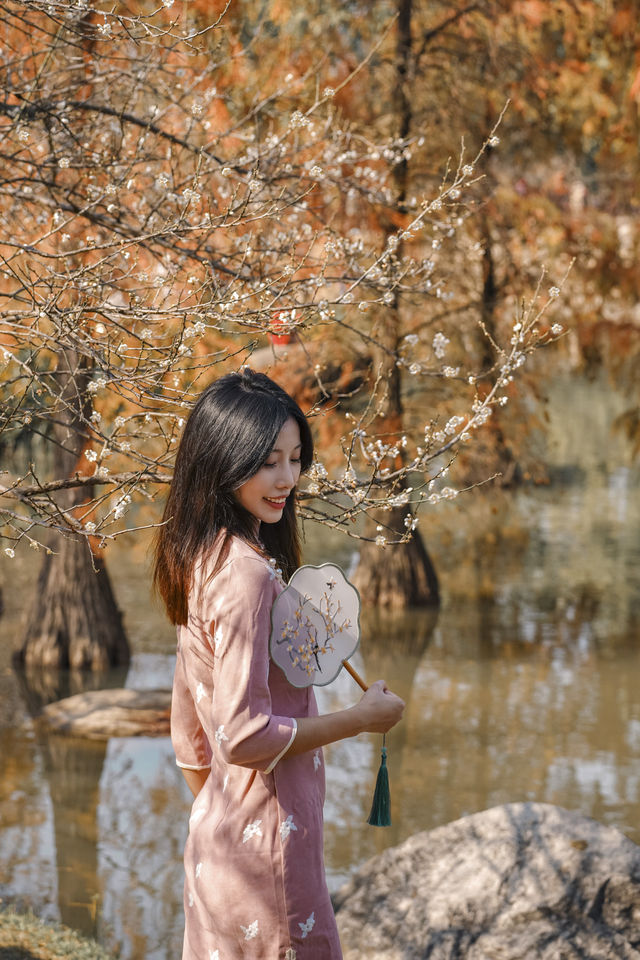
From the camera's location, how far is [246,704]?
7.43ft

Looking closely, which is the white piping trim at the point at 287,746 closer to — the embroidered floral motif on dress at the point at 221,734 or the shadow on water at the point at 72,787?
the embroidered floral motif on dress at the point at 221,734

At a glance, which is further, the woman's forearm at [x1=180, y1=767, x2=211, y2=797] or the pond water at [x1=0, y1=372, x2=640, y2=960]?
the pond water at [x1=0, y1=372, x2=640, y2=960]

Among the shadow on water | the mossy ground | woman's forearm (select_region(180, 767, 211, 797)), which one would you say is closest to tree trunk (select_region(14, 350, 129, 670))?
the shadow on water

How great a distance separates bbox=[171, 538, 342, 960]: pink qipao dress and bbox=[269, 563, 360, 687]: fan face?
0.04 metres

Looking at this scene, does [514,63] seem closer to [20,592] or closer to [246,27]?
[246,27]

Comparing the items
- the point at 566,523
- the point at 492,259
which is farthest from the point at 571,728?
the point at 566,523

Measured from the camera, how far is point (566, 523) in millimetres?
16203

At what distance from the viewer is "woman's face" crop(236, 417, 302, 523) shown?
245 cm

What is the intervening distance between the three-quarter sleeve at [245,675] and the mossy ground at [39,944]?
94.3 inches

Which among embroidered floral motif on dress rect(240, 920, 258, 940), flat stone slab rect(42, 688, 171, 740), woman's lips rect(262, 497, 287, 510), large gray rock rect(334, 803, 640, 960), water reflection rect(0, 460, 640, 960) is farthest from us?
flat stone slab rect(42, 688, 171, 740)

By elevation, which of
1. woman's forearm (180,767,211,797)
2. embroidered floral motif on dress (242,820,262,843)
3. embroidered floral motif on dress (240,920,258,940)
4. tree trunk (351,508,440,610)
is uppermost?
tree trunk (351,508,440,610)

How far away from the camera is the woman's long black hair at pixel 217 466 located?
241cm

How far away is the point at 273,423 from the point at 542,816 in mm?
2579

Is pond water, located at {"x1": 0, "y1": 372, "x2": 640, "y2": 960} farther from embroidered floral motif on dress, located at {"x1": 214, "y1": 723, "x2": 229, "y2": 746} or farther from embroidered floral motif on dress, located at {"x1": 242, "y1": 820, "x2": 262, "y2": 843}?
embroidered floral motif on dress, located at {"x1": 214, "y1": 723, "x2": 229, "y2": 746}
